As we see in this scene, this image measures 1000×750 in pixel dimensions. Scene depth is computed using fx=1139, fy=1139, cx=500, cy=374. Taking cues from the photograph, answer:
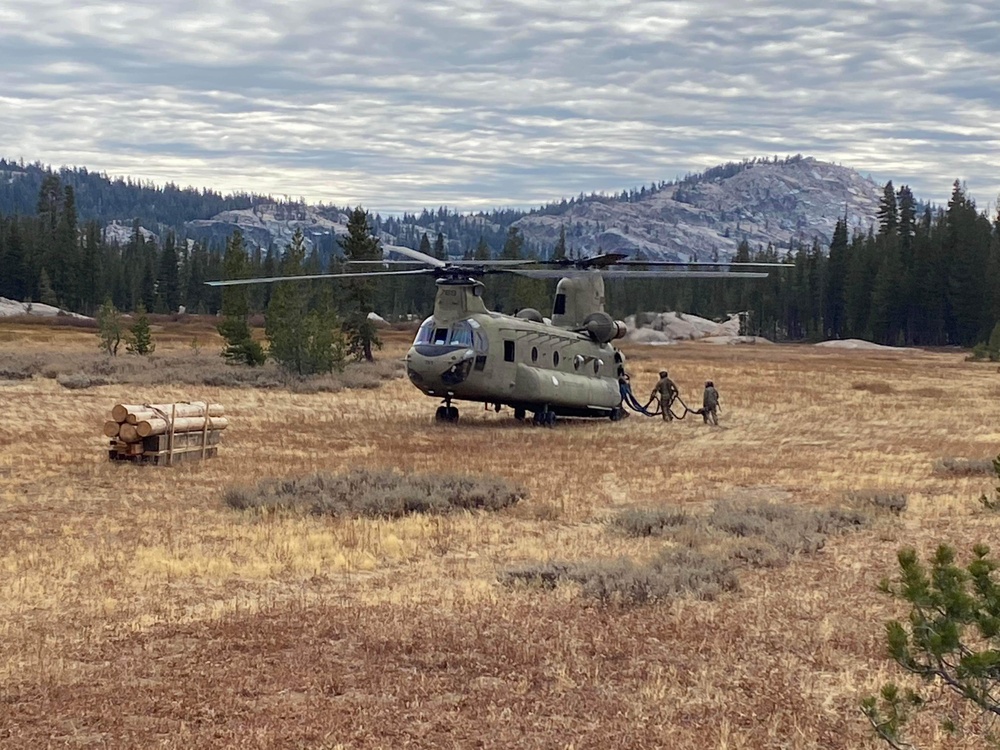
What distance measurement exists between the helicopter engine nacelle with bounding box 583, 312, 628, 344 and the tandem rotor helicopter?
27 millimetres

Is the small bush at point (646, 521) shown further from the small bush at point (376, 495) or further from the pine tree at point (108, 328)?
the pine tree at point (108, 328)

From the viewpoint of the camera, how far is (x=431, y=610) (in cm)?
1035

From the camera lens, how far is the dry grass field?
752 centimetres

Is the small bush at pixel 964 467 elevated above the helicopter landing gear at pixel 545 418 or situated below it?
above

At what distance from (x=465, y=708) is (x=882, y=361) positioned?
6516cm

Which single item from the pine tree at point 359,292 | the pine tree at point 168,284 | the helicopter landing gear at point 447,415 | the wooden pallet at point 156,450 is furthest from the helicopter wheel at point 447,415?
the pine tree at point 168,284

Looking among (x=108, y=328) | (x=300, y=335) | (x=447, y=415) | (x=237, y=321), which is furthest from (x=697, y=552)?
(x=108, y=328)

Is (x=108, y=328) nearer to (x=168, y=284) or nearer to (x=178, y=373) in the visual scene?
(x=178, y=373)

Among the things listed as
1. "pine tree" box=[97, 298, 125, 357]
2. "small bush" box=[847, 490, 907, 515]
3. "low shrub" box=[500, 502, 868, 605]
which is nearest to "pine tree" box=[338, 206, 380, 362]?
"pine tree" box=[97, 298, 125, 357]

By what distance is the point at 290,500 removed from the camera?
15.9 metres

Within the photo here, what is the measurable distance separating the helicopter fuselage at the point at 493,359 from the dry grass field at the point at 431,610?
3029mm

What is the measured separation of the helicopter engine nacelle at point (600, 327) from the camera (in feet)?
100

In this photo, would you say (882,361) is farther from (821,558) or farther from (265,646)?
(265,646)

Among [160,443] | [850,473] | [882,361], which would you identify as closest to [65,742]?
[160,443]
